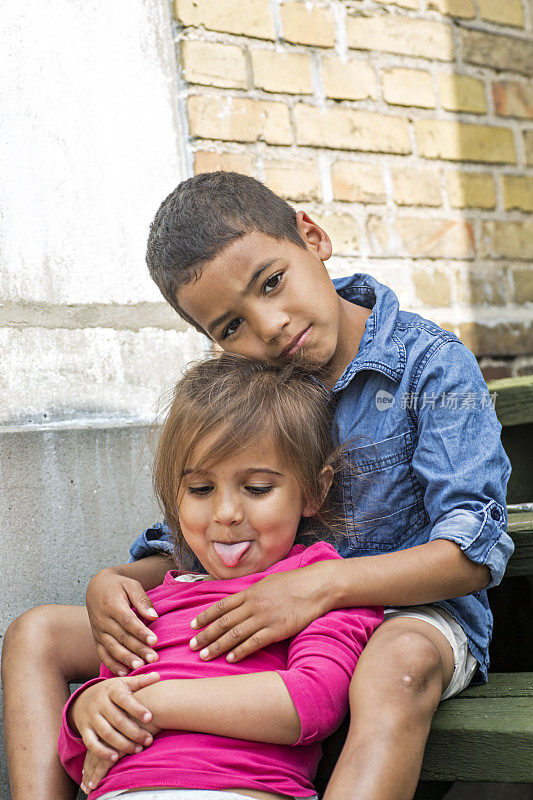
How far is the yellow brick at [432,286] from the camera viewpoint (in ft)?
8.07

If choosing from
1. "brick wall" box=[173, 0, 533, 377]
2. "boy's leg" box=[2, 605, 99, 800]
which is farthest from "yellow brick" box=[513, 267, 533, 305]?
"boy's leg" box=[2, 605, 99, 800]

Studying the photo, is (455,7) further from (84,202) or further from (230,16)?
(84,202)

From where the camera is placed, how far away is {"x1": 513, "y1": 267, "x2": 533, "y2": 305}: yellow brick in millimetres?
2660

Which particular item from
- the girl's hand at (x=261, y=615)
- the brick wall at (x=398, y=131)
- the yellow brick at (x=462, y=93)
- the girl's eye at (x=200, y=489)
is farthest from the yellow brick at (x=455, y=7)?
the girl's hand at (x=261, y=615)

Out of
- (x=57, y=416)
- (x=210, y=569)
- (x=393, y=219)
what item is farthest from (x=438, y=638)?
(x=393, y=219)

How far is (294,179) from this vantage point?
2252 mm

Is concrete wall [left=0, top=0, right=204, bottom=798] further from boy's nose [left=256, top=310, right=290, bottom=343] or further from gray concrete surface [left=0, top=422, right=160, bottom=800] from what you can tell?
boy's nose [left=256, top=310, right=290, bottom=343]

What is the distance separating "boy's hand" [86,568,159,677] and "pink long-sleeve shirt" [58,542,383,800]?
3 centimetres

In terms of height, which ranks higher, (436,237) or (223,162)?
(223,162)

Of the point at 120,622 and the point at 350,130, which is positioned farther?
the point at 350,130

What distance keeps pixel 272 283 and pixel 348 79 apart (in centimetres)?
105

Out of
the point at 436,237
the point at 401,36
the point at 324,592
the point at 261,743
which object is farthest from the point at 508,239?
the point at 261,743

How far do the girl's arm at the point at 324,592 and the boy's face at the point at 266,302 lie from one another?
1.48 feet

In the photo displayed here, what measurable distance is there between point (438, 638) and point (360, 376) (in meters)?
0.51
